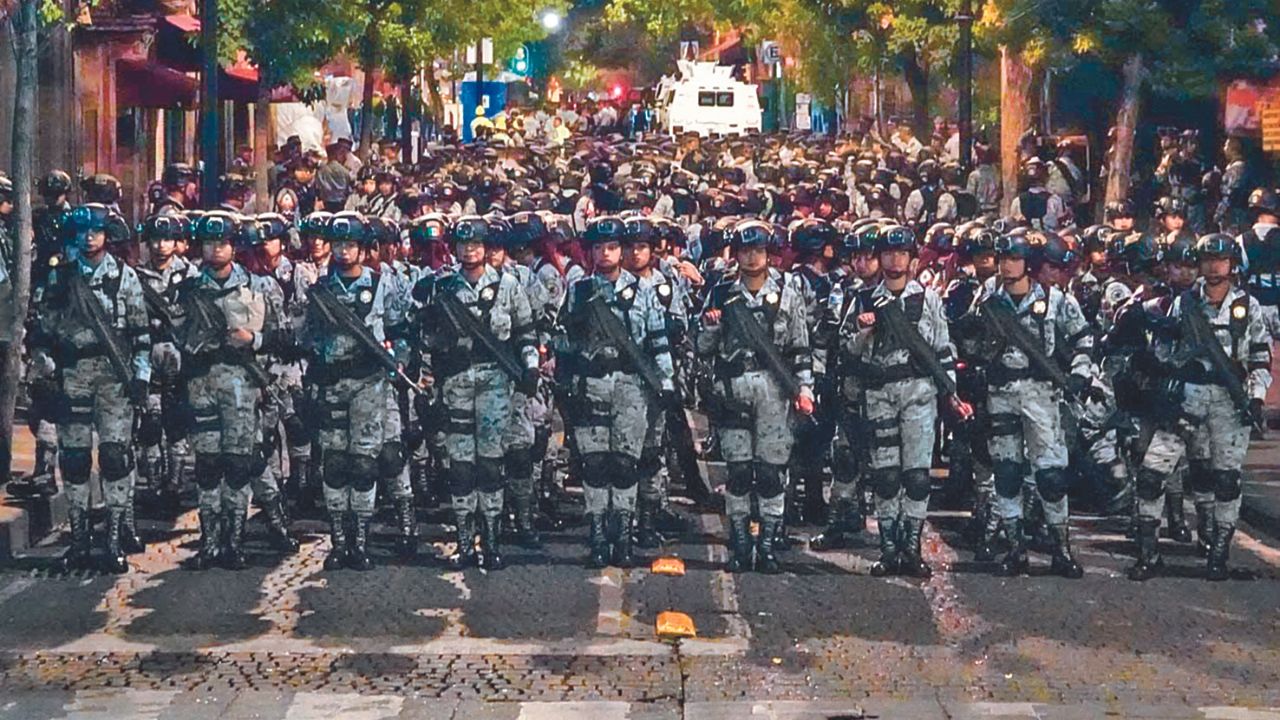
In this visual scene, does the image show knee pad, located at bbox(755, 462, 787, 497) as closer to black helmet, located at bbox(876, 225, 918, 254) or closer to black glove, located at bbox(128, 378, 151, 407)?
black helmet, located at bbox(876, 225, 918, 254)

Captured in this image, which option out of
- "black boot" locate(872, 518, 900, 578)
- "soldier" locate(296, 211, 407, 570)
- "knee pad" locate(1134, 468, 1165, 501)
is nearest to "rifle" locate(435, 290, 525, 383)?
"soldier" locate(296, 211, 407, 570)

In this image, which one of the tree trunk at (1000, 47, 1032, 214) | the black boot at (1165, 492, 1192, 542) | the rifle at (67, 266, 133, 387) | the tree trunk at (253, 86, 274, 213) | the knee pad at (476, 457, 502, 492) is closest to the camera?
the rifle at (67, 266, 133, 387)

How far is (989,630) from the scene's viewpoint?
10.7m

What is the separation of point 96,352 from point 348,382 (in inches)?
54.0

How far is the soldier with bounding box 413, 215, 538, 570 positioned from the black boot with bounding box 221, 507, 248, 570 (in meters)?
1.18

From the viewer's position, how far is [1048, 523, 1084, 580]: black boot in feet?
39.6

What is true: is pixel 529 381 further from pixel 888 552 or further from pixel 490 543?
pixel 888 552

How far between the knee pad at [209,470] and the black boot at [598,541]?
209cm

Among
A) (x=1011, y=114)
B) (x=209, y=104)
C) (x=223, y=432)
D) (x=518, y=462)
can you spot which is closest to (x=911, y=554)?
(x=518, y=462)

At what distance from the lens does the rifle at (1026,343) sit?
469 inches

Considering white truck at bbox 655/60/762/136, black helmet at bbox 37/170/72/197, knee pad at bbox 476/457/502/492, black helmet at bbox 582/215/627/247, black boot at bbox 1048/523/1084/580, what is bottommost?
black boot at bbox 1048/523/1084/580

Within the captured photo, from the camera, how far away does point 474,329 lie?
1207cm

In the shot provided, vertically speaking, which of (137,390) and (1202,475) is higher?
(137,390)

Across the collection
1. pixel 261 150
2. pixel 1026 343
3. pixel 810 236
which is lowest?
pixel 1026 343
